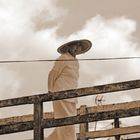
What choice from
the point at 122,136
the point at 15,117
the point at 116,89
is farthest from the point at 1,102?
the point at 122,136

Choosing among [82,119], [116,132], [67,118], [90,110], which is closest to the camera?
[82,119]

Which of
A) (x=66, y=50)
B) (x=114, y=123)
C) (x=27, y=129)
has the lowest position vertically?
(x=27, y=129)

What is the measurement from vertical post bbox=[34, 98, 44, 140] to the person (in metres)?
1.14

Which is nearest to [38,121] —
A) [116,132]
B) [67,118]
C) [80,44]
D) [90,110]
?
[67,118]

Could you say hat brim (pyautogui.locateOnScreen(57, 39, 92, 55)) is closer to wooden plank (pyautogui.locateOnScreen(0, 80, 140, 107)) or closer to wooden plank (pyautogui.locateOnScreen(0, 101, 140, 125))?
wooden plank (pyautogui.locateOnScreen(0, 80, 140, 107))

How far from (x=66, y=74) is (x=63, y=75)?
0.05 meters

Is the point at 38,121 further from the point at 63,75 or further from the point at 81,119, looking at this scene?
the point at 63,75

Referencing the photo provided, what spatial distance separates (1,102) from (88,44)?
181 centimetres

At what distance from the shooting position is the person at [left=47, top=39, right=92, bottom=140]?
8.27 meters

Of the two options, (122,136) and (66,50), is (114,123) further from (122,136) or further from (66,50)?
(66,50)

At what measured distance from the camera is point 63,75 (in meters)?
8.38

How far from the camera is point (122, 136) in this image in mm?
10156

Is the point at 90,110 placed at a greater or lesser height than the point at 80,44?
lesser

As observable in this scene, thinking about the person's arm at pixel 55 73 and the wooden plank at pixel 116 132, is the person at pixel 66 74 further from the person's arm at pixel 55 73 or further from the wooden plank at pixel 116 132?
the wooden plank at pixel 116 132
